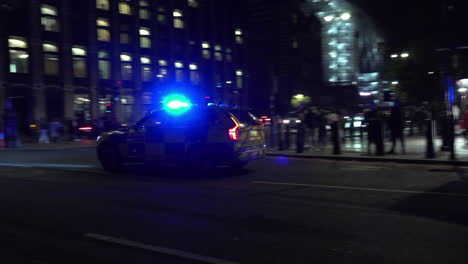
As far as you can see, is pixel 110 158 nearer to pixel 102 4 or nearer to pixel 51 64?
pixel 51 64

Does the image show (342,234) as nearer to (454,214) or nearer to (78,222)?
(454,214)

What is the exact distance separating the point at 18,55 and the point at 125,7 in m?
12.9

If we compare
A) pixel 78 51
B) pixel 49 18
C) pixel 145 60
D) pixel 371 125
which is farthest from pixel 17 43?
pixel 371 125

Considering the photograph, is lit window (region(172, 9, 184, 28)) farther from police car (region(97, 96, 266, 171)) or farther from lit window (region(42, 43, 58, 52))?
police car (region(97, 96, 266, 171))

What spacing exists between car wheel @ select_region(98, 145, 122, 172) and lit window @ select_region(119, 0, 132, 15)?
35657 mm

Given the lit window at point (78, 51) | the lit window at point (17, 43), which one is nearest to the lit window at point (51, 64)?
the lit window at point (78, 51)

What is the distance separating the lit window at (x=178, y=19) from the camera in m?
50.4

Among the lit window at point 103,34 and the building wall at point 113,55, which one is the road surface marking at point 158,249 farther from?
the lit window at point 103,34

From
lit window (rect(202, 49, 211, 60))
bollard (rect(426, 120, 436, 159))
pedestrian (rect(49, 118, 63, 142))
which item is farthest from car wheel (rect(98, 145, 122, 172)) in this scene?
lit window (rect(202, 49, 211, 60))

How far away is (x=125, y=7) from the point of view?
4500cm

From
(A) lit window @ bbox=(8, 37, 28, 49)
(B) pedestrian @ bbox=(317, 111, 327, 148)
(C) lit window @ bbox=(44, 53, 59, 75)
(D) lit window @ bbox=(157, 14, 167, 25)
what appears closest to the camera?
(B) pedestrian @ bbox=(317, 111, 327, 148)

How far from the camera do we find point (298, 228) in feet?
18.1

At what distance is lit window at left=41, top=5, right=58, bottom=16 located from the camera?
37781 millimetres

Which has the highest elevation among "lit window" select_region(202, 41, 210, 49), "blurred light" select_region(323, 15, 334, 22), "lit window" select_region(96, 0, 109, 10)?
"blurred light" select_region(323, 15, 334, 22)
